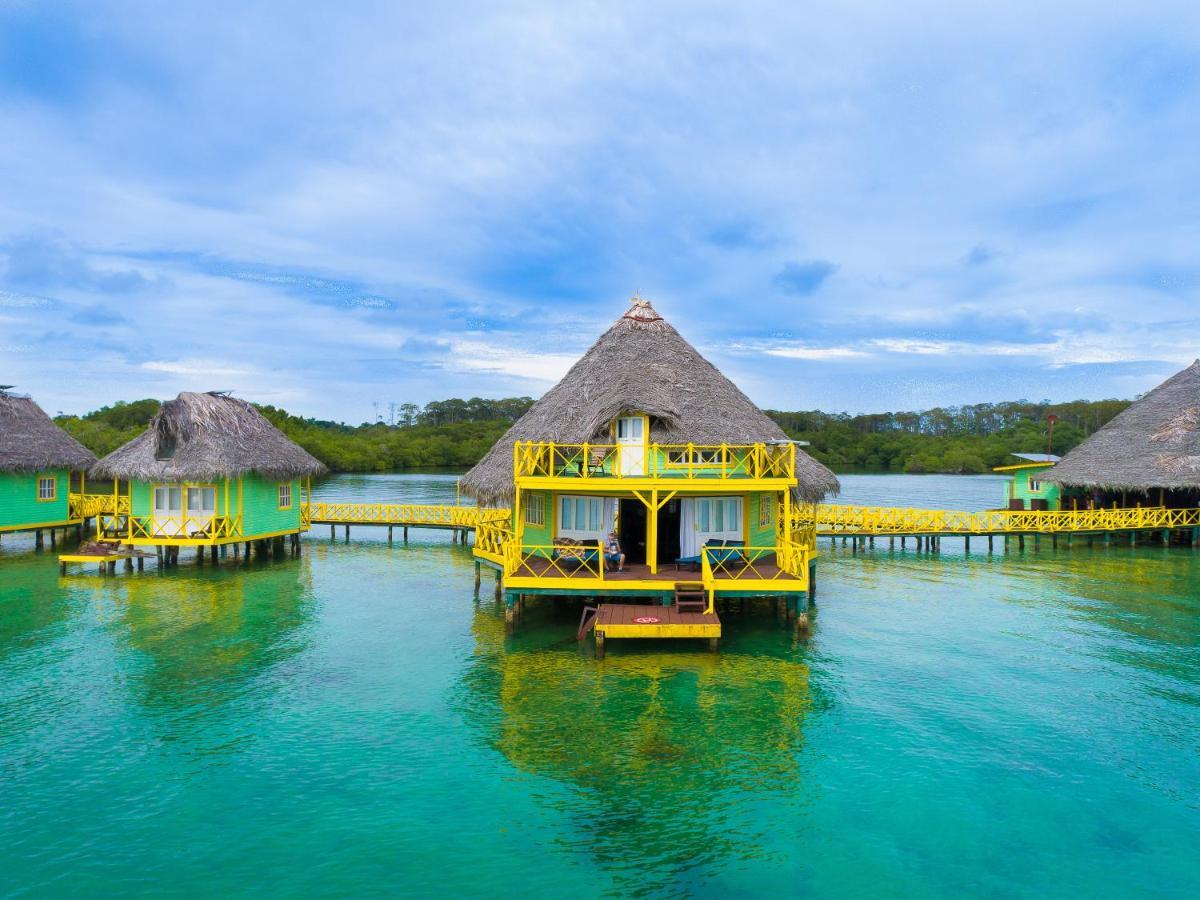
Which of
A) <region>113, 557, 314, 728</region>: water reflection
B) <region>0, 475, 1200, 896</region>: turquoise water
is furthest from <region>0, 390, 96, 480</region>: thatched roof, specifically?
<region>0, 475, 1200, 896</region>: turquoise water

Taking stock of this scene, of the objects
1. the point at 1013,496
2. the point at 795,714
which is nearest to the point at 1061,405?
the point at 1013,496

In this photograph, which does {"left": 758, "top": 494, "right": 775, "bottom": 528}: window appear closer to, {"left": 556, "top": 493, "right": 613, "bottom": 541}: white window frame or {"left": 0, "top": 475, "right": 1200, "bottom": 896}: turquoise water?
{"left": 0, "top": 475, "right": 1200, "bottom": 896}: turquoise water

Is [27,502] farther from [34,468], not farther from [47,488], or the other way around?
[34,468]

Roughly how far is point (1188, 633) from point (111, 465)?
33349 millimetres

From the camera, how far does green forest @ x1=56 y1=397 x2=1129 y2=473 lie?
9212cm

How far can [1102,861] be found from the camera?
8594mm

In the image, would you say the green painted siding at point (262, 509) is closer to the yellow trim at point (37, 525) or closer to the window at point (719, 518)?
the yellow trim at point (37, 525)

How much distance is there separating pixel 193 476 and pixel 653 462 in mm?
16996

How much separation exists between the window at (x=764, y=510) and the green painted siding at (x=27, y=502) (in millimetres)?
29385

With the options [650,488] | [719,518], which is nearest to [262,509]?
[650,488]

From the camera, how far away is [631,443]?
63.4ft

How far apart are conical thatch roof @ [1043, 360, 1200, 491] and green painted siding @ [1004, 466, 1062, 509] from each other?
1.31m

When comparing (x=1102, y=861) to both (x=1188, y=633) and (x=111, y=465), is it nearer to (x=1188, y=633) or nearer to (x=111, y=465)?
(x=1188, y=633)

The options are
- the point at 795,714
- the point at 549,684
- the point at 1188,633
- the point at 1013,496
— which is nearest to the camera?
the point at 795,714
